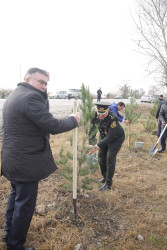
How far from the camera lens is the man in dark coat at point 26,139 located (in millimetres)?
1785

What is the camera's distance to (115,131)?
136 inches

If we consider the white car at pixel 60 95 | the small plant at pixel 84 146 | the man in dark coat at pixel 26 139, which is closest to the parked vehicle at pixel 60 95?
the white car at pixel 60 95

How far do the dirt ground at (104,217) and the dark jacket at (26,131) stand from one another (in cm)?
103

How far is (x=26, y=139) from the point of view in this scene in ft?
6.10

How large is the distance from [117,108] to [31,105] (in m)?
4.22

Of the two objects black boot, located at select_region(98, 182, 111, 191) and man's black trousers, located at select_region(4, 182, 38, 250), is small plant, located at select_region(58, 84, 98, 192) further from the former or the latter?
man's black trousers, located at select_region(4, 182, 38, 250)

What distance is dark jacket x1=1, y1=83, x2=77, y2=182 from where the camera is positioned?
177cm

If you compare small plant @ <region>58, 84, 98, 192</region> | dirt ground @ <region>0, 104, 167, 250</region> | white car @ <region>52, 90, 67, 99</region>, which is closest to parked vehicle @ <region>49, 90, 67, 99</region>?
white car @ <region>52, 90, 67, 99</region>

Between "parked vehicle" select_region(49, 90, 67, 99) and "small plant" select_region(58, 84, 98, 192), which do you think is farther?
"parked vehicle" select_region(49, 90, 67, 99)

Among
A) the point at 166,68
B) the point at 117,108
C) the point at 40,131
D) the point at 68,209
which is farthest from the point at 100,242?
the point at 166,68

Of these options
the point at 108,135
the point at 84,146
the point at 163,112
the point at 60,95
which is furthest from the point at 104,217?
the point at 60,95

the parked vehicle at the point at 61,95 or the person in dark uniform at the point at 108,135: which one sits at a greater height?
the parked vehicle at the point at 61,95

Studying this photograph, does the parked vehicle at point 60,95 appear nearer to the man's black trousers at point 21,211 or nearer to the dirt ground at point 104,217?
the dirt ground at point 104,217

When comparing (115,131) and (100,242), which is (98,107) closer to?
(115,131)
